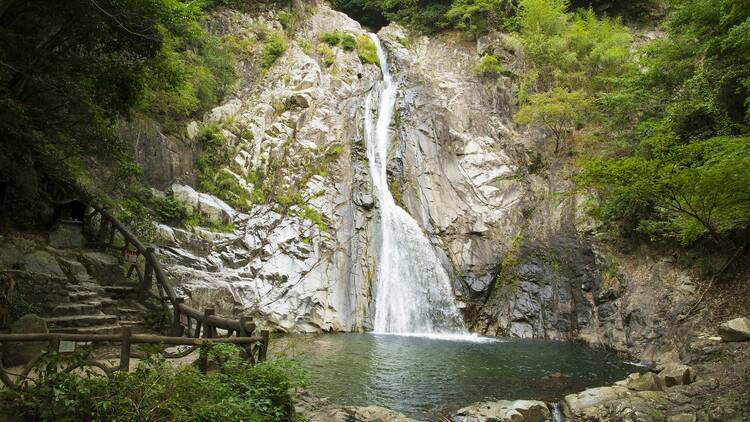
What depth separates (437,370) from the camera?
33.1 ft

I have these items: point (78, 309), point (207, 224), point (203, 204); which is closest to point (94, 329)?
point (78, 309)

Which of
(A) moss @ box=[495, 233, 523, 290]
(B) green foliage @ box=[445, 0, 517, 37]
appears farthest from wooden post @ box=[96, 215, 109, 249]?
(B) green foliage @ box=[445, 0, 517, 37]

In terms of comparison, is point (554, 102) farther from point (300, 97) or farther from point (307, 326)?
point (307, 326)

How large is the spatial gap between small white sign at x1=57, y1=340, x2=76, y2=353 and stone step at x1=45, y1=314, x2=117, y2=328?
11.1ft

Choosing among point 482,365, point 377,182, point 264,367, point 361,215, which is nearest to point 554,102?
point 377,182

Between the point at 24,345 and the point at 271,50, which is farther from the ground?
the point at 271,50

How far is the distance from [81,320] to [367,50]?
22.8 metres

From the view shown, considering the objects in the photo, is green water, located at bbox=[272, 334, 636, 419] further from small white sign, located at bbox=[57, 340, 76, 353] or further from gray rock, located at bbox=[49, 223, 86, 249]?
gray rock, located at bbox=[49, 223, 86, 249]

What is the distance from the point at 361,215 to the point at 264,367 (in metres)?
12.4

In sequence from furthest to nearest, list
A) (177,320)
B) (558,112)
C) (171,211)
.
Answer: (558,112) → (171,211) → (177,320)

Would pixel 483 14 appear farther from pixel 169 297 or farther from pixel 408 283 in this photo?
pixel 169 297

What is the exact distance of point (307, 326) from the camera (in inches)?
577

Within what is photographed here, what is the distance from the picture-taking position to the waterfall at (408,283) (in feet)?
53.8

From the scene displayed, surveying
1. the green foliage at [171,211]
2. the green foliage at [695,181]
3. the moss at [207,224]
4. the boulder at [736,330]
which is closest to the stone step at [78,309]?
the green foliage at [171,211]
